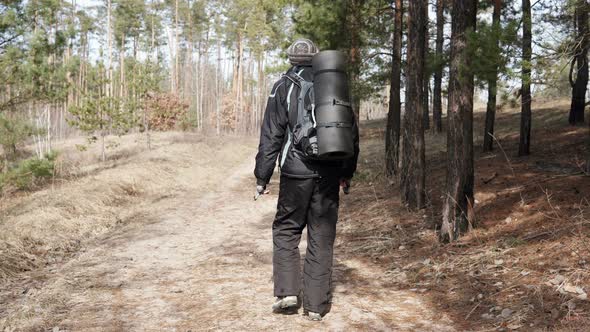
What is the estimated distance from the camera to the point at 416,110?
786 centimetres

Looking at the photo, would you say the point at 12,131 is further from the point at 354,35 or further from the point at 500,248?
the point at 500,248

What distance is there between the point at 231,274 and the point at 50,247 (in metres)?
3.04

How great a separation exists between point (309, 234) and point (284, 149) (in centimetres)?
80

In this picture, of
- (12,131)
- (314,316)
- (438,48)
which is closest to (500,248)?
(314,316)

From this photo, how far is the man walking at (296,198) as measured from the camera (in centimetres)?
383

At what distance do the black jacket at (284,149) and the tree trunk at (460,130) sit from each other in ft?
7.13

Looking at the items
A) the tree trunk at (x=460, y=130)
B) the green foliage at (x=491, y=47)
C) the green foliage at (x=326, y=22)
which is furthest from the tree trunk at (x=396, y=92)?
A: the green foliage at (x=491, y=47)

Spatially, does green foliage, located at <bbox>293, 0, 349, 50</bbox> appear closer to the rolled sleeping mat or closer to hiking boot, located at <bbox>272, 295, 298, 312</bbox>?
the rolled sleeping mat

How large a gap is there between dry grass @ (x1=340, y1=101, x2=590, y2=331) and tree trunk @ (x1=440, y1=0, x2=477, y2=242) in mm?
320

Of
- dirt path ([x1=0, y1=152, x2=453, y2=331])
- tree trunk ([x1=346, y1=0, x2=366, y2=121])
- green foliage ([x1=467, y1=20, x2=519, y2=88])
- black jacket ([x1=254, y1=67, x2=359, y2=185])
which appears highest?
tree trunk ([x1=346, y1=0, x2=366, y2=121])

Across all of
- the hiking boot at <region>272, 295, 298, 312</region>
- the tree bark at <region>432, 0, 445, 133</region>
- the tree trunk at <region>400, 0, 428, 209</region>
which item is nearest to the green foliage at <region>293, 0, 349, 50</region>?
the tree trunk at <region>400, 0, 428, 209</region>

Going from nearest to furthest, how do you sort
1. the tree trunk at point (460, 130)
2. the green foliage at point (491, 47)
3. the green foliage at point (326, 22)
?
the green foliage at point (491, 47) < the tree trunk at point (460, 130) < the green foliage at point (326, 22)

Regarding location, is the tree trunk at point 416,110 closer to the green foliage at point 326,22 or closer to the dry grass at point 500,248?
the dry grass at point 500,248

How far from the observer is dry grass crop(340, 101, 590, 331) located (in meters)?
3.57
